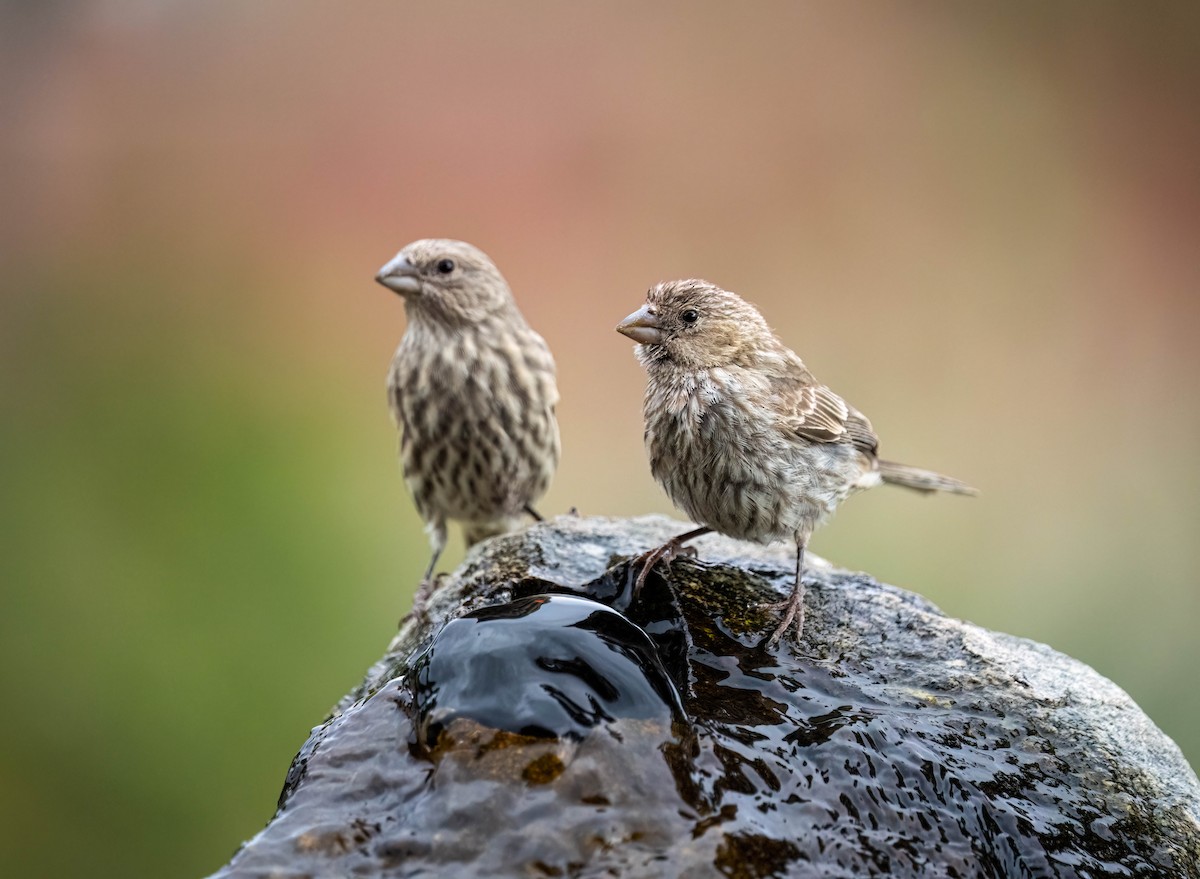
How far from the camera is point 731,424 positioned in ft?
11.3

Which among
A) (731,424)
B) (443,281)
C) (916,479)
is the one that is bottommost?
(916,479)

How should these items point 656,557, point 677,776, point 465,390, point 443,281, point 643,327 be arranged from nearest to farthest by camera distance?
point 677,776 < point 656,557 < point 643,327 < point 465,390 < point 443,281

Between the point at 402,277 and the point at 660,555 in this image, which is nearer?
the point at 660,555

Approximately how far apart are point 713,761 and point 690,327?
157cm

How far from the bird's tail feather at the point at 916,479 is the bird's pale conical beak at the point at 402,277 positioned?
7.12 ft

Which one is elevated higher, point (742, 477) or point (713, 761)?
point (742, 477)

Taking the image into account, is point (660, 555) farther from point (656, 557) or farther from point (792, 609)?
point (792, 609)

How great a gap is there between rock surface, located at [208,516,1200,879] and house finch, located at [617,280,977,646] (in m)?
0.39

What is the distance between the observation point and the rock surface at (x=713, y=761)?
7.01 feet

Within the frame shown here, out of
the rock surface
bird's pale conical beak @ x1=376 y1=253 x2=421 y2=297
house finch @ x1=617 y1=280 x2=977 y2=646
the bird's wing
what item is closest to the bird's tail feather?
the bird's wing

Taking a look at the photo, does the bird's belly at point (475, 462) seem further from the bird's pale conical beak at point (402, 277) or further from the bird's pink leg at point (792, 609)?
the bird's pink leg at point (792, 609)

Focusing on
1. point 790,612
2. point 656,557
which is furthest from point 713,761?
point 656,557

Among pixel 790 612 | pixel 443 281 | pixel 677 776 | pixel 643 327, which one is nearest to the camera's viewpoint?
pixel 677 776

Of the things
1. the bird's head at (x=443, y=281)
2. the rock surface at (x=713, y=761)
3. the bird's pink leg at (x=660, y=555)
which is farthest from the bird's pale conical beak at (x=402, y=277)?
the rock surface at (x=713, y=761)
